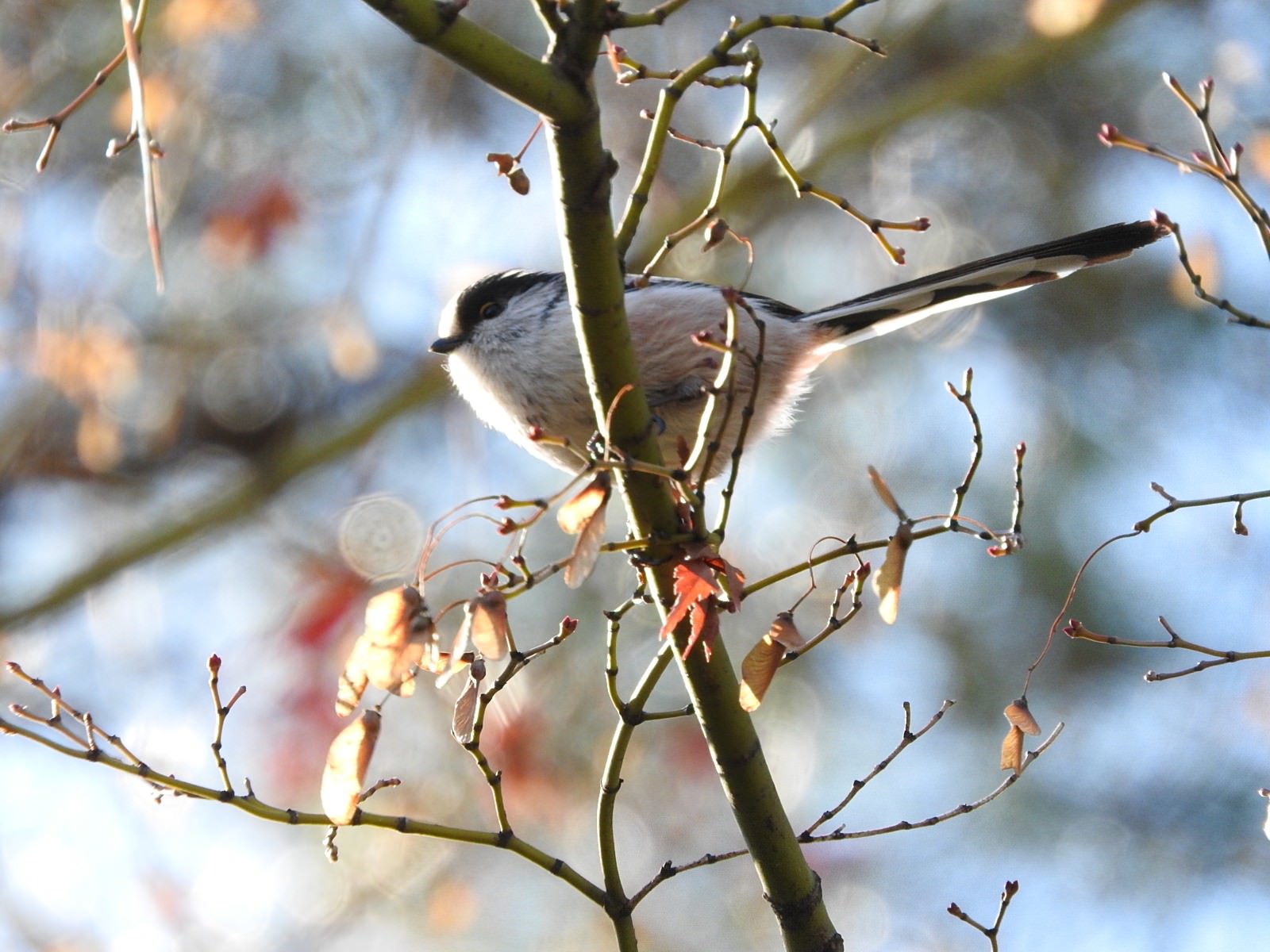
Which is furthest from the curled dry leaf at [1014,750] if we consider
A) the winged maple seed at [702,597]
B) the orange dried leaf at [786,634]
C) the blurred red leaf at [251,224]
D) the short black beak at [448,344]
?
the blurred red leaf at [251,224]

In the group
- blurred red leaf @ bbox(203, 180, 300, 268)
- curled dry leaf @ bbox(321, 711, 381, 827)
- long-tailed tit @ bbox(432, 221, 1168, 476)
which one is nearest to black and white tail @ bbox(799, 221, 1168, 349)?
long-tailed tit @ bbox(432, 221, 1168, 476)

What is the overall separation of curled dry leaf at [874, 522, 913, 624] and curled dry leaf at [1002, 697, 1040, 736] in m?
0.34

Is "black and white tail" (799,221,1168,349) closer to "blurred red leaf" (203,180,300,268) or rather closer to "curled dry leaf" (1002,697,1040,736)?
"curled dry leaf" (1002,697,1040,736)

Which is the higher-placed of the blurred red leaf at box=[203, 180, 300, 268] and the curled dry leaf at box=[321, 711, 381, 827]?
the blurred red leaf at box=[203, 180, 300, 268]

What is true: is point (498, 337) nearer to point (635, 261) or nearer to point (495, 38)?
point (495, 38)

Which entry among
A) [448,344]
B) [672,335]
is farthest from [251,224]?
[672,335]

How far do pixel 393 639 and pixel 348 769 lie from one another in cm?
18

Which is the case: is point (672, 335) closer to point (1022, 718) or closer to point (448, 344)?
point (448, 344)

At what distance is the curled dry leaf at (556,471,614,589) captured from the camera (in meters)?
1.53

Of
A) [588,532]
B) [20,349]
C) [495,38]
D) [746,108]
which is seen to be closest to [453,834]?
[588,532]

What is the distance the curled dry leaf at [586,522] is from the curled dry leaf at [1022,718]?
25.2 inches

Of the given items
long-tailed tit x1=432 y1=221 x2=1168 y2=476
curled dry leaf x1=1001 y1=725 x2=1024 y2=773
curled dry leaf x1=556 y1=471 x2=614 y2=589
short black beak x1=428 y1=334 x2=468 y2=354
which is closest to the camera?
curled dry leaf x1=556 y1=471 x2=614 y2=589

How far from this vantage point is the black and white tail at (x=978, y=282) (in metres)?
2.43

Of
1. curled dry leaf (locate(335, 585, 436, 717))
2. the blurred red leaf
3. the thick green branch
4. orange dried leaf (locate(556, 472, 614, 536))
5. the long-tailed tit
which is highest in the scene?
the blurred red leaf
